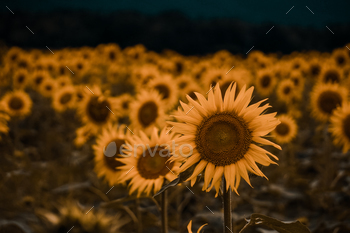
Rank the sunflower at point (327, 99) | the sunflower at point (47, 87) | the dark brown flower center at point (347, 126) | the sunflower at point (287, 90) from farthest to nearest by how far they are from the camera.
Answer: the sunflower at point (47, 87) < the sunflower at point (287, 90) < the sunflower at point (327, 99) < the dark brown flower center at point (347, 126)

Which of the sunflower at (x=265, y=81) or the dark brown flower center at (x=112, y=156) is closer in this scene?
the dark brown flower center at (x=112, y=156)

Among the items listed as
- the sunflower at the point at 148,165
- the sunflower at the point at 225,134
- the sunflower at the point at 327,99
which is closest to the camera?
the sunflower at the point at 225,134

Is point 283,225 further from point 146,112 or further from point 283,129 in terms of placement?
point 283,129

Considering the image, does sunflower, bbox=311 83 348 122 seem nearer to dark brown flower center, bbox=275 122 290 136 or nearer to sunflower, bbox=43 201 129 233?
dark brown flower center, bbox=275 122 290 136

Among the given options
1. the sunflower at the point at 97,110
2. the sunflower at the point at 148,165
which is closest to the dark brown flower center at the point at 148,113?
the sunflower at the point at 97,110

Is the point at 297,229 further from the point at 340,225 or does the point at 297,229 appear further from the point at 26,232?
the point at 26,232

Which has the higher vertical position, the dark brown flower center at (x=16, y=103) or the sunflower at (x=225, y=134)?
the dark brown flower center at (x=16, y=103)

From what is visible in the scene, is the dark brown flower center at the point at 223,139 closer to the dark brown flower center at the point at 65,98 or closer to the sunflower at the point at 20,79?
the dark brown flower center at the point at 65,98
